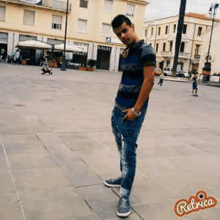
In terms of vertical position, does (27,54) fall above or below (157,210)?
above

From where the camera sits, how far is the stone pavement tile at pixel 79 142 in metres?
4.30

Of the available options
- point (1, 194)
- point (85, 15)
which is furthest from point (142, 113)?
point (85, 15)

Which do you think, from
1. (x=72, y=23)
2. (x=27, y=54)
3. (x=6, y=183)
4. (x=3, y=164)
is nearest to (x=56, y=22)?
(x=72, y=23)

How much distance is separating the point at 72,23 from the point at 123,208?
34.1 meters

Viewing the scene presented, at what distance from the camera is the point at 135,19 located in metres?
36.4

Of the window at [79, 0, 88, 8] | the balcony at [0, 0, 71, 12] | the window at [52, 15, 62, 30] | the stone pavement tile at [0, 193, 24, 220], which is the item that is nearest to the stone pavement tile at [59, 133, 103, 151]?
the stone pavement tile at [0, 193, 24, 220]

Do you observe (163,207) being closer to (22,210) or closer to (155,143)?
(22,210)

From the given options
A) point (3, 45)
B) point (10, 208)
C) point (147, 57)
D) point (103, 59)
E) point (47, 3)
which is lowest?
point (10, 208)

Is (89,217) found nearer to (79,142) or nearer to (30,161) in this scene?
(30,161)

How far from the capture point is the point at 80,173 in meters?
3.32

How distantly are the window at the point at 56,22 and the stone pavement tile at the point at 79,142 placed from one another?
103 feet

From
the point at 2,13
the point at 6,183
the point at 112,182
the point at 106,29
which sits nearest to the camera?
the point at 6,183

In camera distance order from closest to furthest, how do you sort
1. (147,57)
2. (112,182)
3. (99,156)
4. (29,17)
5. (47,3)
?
(147,57) → (112,182) → (99,156) → (29,17) → (47,3)

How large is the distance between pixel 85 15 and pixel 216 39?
1901cm
